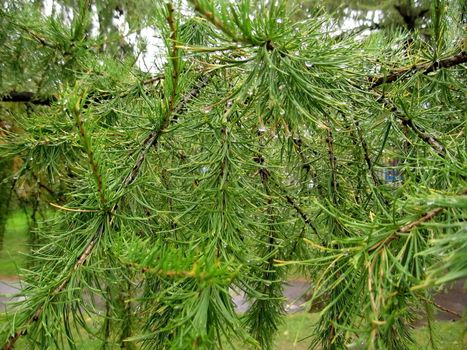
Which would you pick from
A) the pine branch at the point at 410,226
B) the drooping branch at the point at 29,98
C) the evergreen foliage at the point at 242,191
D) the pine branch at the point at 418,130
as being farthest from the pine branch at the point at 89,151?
the drooping branch at the point at 29,98

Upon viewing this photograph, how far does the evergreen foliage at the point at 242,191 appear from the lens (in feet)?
1.58

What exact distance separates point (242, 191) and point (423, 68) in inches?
18.5

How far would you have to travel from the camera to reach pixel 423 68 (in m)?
0.87

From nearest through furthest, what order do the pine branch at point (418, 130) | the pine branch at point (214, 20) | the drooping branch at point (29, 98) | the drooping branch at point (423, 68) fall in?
the pine branch at point (214, 20) → the pine branch at point (418, 130) → the drooping branch at point (423, 68) → the drooping branch at point (29, 98)

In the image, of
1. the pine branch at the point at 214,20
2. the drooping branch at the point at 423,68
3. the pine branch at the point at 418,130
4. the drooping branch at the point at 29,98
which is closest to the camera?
the pine branch at the point at 214,20

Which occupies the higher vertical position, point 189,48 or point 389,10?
point 389,10

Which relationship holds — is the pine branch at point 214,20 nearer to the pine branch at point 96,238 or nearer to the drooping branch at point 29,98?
the pine branch at point 96,238

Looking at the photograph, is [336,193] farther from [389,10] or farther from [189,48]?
[389,10]

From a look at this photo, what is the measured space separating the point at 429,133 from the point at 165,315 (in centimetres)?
55

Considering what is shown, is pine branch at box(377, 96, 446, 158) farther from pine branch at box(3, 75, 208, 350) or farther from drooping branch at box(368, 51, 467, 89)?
pine branch at box(3, 75, 208, 350)

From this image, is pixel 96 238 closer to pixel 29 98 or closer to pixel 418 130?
pixel 418 130

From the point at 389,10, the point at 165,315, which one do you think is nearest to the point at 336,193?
the point at 165,315

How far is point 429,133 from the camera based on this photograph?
783 mm

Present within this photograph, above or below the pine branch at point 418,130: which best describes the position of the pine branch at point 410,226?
below
